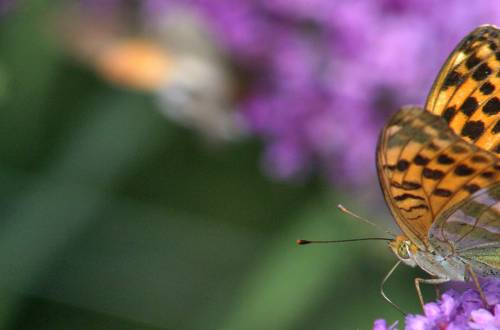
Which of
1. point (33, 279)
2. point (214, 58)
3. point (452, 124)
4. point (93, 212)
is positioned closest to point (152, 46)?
point (214, 58)

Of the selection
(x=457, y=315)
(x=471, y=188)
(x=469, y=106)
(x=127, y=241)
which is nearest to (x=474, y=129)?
(x=469, y=106)

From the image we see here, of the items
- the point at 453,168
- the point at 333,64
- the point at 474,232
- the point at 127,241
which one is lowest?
the point at 127,241

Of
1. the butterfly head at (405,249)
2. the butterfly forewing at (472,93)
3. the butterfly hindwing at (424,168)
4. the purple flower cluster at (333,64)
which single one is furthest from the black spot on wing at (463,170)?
the purple flower cluster at (333,64)

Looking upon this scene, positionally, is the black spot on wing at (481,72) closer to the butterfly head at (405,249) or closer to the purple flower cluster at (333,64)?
the butterfly head at (405,249)

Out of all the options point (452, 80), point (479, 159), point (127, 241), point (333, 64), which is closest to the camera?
point (479, 159)

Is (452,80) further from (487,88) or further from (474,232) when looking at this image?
(474,232)

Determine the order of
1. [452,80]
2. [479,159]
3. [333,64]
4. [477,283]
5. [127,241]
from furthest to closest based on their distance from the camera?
[127,241]
[333,64]
[452,80]
[477,283]
[479,159]

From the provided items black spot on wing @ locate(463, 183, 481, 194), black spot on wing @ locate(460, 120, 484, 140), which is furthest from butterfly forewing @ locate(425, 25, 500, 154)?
black spot on wing @ locate(463, 183, 481, 194)

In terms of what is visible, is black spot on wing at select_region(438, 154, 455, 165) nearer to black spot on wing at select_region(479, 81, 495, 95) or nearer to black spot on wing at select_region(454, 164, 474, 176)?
black spot on wing at select_region(454, 164, 474, 176)
